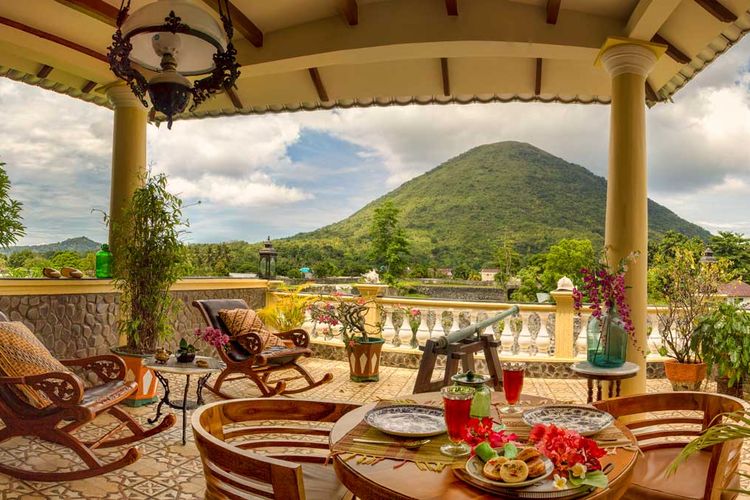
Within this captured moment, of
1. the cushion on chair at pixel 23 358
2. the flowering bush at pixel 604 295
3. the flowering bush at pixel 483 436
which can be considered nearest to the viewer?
the flowering bush at pixel 483 436

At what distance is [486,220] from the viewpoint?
30.2 metres

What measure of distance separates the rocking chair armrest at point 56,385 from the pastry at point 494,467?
97.0 inches

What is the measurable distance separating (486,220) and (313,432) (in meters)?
29.1

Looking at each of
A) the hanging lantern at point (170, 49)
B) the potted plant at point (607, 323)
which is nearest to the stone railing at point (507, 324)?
the potted plant at point (607, 323)

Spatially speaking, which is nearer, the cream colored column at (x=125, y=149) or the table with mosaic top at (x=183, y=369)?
the table with mosaic top at (x=183, y=369)

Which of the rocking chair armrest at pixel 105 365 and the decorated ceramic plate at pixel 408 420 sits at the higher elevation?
the decorated ceramic plate at pixel 408 420

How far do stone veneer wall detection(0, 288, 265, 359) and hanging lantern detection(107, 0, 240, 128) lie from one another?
2587 mm

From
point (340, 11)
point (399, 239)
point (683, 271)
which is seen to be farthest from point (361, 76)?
point (399, 239)

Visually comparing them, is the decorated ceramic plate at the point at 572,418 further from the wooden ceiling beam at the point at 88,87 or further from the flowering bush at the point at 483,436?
the wooden ceiling beam at the point at 88,87

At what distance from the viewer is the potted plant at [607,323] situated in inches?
118

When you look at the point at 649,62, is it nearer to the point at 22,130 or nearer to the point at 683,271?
the point at 683,271

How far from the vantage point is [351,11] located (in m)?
4.23

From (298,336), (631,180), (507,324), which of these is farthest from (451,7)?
(507,324)

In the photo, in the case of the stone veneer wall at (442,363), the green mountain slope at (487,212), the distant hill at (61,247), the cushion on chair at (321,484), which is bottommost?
the stone veneer wall at (442,363)
